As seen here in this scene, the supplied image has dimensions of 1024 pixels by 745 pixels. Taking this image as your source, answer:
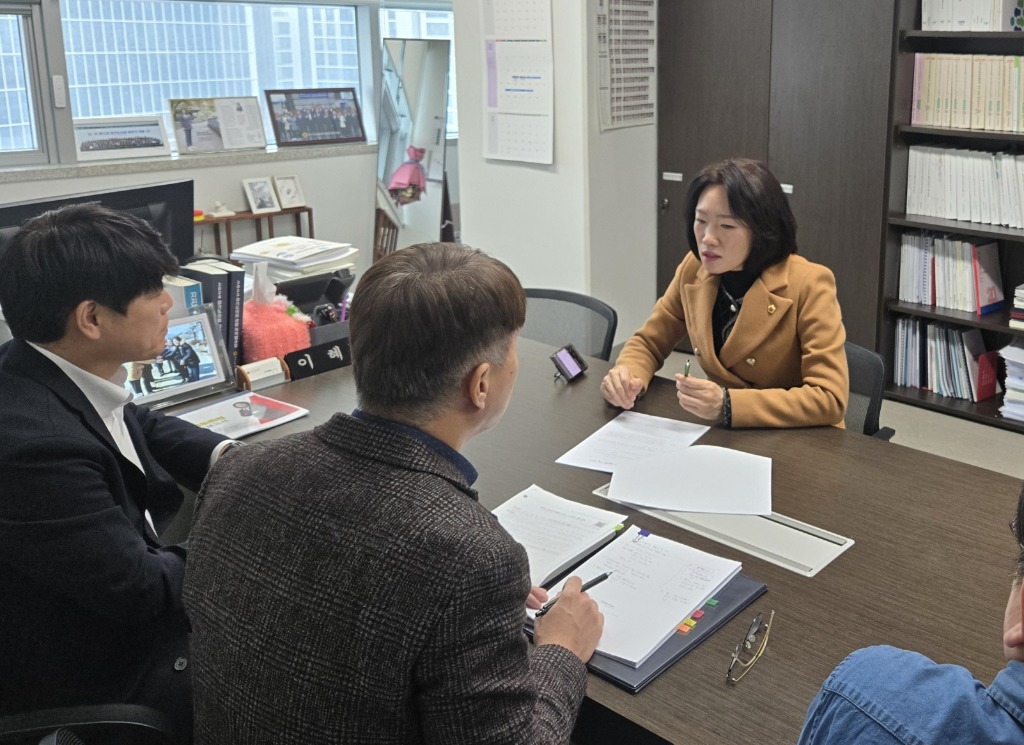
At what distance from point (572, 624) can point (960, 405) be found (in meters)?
3.35

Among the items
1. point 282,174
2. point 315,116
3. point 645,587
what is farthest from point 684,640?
point 315,116

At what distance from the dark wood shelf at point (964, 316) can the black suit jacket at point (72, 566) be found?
3.42m

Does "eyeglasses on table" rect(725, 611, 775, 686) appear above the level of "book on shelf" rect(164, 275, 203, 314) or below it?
below

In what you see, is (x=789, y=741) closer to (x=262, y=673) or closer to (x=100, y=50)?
(x=262, y=673)

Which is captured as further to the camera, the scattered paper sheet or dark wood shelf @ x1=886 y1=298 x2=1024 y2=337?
dark wood shelf @ x1=886 y1=298 x2=1024 y2=337

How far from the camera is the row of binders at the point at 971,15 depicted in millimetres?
3701

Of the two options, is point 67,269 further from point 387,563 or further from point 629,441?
point 629,441

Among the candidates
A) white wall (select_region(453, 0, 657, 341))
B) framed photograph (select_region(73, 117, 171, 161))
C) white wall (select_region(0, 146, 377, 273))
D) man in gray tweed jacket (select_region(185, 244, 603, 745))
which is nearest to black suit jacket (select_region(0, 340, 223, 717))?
man in gray tweed jacket (select_region(185, 244, 603, 745))

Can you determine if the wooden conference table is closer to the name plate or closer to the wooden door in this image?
the name plate

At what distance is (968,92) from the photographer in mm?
3873

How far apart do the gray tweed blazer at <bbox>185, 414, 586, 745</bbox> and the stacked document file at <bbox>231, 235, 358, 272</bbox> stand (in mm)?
1787

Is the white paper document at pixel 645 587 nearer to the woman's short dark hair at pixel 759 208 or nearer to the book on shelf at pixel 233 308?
the woman's short dark hair at pixel 759 208

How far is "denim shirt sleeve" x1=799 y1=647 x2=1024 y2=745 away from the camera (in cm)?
81

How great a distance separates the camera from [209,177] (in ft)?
16.8
